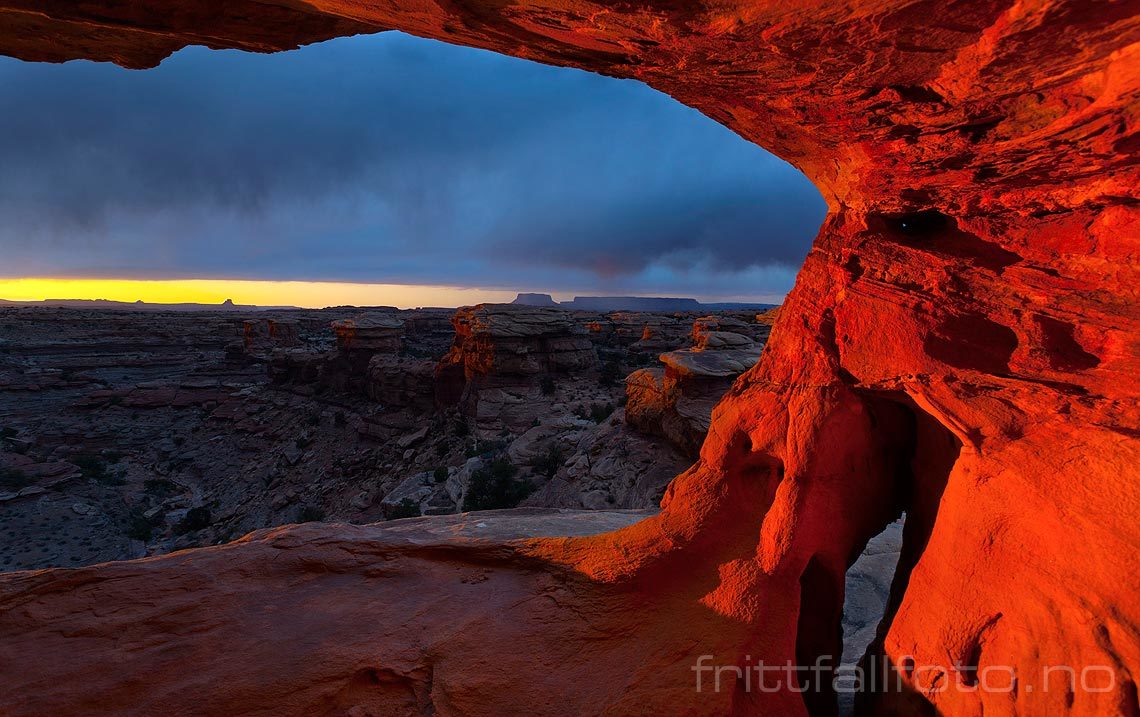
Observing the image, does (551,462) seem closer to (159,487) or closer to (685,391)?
(685,391)

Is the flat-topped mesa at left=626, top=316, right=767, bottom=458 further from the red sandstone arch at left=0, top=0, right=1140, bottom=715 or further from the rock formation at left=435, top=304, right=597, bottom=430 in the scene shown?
the red sandstone arch at left=0, top=0, right=1140, bottom=715

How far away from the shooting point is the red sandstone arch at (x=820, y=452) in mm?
2994

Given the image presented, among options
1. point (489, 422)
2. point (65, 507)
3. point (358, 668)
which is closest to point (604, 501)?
point (489, 422)

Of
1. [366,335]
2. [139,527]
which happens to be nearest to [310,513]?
[139,527]

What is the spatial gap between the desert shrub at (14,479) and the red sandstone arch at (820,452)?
33.3 meters

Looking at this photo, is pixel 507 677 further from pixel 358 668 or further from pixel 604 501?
pixel 604 501

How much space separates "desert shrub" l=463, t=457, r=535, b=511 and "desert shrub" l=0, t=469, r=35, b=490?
87.7 ft

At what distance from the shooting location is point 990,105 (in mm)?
3115

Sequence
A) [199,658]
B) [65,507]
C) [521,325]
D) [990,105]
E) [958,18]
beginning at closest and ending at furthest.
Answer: [958,18] → [990,105] → [199,658] → [65,507] → [521,325]

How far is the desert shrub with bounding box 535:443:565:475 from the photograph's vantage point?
23.8 m

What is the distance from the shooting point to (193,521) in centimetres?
2508

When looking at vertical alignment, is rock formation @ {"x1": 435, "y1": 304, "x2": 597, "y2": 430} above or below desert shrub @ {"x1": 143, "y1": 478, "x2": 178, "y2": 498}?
above

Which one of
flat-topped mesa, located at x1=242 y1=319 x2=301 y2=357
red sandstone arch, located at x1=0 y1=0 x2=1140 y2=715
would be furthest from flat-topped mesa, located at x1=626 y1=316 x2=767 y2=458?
flat-topped mesa, located at x1=242 y1=319 x2=301 y2=357

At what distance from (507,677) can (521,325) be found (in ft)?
97.3
